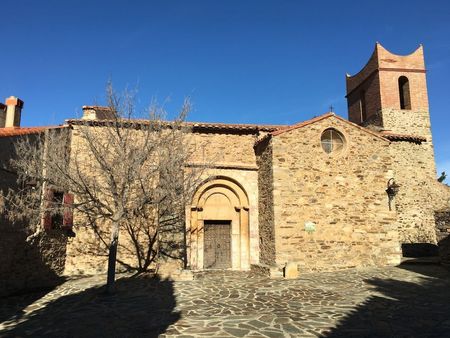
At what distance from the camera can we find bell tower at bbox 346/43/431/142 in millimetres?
21141

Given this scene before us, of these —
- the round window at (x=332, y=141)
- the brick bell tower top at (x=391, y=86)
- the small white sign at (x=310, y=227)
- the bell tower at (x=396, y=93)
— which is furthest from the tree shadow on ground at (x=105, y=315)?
the brick bell tower top at (x=391, y=86)

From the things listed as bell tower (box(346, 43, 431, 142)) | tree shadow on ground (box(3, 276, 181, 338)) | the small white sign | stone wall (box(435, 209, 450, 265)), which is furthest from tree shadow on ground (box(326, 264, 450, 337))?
bell tower (box(346, 43, 431, 142))

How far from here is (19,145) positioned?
421 inches

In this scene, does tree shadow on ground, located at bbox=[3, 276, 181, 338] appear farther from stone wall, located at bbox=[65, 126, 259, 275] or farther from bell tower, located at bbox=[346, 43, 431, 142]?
bell tower, located at bbox=[346, 43, 431, 142]

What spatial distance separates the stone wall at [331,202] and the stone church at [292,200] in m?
0.04

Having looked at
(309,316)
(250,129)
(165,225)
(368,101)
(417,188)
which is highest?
(368,101)

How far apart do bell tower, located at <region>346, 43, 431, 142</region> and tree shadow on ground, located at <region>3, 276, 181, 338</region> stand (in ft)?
55.0

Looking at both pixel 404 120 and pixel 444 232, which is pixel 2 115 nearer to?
pixel 444 232

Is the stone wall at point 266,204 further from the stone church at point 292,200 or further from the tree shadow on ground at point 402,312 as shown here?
the tree shadow on ground at point 402,312

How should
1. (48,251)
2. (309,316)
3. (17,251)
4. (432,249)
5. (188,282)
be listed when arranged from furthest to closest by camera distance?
(432,249), (48,251), (188,282), (17,251), (309,316)

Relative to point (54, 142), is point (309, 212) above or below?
below

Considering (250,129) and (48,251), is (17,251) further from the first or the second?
(250,129)

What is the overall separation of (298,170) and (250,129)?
10.7 ft

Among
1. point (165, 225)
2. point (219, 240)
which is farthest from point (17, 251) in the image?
point (219, 240)
